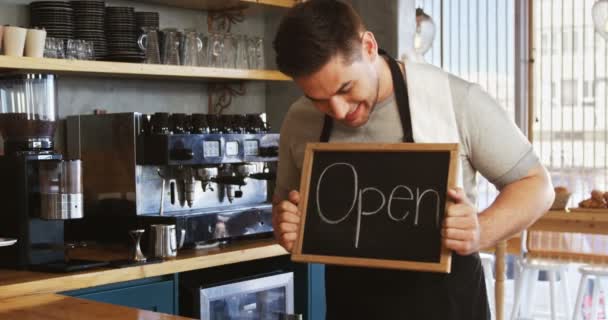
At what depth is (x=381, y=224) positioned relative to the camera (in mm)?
1931

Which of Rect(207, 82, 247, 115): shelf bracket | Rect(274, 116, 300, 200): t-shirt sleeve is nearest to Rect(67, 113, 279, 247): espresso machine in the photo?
Rect(207, 82, 247, 115): shelf bracket

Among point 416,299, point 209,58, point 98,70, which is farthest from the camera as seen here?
point 209,58

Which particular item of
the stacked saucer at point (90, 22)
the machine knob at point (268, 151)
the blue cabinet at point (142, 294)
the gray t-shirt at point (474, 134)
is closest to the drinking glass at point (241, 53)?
the machine knob at point (268, 151)

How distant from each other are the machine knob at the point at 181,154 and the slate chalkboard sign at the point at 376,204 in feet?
4.35

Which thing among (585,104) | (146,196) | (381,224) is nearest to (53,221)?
(146,196)

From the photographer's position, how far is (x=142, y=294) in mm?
2975

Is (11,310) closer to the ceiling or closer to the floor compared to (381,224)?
closer to the floor

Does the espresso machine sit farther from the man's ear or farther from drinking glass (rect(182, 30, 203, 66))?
the man's ear

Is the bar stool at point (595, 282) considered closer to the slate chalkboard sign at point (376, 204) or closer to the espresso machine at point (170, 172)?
the espresso machine at point (170, 172)

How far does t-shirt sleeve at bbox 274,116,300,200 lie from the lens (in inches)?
84.8

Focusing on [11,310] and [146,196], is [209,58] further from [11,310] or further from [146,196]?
[11,310]

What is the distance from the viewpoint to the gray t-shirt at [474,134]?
1.88 m

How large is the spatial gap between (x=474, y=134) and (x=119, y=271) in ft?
4.64

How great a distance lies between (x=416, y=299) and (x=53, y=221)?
4.67 feet
